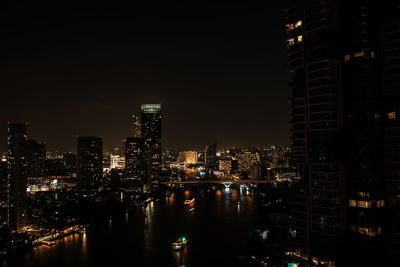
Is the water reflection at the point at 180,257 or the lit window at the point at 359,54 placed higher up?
the lit window at the point at 359,54

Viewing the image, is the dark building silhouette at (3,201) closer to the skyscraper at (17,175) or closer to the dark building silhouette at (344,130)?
the skyscraper at (17,175)

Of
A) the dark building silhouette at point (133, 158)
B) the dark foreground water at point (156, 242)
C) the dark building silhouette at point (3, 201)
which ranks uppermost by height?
the dark building silhouette at point (133, 158)

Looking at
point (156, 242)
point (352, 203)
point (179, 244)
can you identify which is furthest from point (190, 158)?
point (352, 203)

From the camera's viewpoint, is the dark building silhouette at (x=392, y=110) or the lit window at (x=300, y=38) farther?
the lit window at (x=300, y=38)

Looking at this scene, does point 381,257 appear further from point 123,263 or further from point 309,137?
point 123,263

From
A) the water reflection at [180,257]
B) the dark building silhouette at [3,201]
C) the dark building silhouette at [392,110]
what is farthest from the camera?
the dark building silhouette at [3,201]

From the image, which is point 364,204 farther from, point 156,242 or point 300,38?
point 156,242

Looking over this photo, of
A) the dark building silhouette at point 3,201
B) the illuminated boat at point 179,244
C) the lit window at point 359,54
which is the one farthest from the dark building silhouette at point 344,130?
the dark building silhouette at point 3,201

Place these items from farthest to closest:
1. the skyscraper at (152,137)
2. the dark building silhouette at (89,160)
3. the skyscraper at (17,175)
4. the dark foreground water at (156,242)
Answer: the skyscraper at (152,137) → the dark building silhouette at (89,160) → the skyscraper at (17,175) → the dark foreground water at (156,242)
